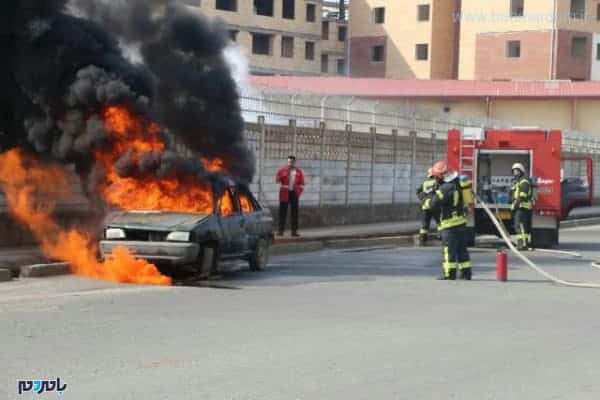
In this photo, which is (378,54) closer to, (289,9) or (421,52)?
(421,52)

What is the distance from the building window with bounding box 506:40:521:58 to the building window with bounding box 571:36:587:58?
355 centimetres

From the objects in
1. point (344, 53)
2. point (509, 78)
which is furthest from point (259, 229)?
point (344, 53)

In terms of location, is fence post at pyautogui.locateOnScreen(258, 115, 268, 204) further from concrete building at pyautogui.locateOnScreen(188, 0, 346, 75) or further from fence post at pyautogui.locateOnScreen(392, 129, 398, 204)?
concrete building at pyautogui.locateOnScreen(188, 0, 346, 75)

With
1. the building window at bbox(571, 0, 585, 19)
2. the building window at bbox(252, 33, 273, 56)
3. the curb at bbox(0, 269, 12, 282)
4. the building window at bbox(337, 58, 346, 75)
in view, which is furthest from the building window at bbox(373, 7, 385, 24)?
the curb at bbox(0, 269, 12, 282)

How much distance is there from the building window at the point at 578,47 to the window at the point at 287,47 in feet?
72.4

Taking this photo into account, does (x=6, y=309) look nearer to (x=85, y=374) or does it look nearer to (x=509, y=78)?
(x=85, y=374)

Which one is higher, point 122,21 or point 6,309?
point 122,21

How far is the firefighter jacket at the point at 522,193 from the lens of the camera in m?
20.5

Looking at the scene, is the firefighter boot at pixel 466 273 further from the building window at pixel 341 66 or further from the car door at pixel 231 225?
the building window at pixel 341 66

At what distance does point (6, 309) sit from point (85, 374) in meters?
3.74

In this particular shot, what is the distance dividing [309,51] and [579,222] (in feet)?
170

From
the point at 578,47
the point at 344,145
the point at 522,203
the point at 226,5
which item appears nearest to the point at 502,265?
the point at 522,203

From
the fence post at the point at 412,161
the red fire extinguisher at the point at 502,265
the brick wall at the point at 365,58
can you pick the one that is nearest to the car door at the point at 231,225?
the red fire extinguisher at the point at 502,265

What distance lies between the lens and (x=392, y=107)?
97.5ft
